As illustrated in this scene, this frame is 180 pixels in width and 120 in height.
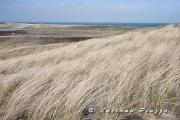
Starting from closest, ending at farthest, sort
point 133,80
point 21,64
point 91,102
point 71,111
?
1. point 71,111
2. point 91,102
3. point 133,80
4. point 21,64

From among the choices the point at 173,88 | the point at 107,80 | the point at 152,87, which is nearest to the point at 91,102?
the point at 107,80

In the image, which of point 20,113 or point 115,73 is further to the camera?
point 115,73

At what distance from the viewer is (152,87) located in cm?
431

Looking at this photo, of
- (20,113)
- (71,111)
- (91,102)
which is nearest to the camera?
(71,111)

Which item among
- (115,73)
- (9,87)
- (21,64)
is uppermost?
(115,73)

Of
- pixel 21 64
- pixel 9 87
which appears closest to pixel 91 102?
pixel 9 87

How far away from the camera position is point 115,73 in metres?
5.06

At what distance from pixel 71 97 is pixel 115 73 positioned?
1.48 m

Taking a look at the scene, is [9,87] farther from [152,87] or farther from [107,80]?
[152,87]

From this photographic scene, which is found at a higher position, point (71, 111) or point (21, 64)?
point (71, 111)

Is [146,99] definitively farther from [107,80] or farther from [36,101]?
[36,101]

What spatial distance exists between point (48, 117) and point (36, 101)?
0.54 m

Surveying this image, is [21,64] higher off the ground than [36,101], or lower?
lower

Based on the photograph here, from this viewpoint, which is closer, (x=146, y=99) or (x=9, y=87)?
(x=146, y=99)
